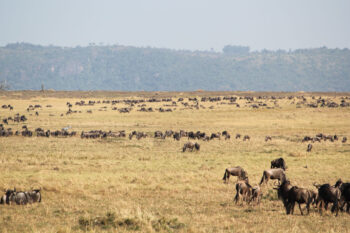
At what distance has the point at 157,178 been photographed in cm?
2038

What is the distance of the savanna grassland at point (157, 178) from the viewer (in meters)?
12.8

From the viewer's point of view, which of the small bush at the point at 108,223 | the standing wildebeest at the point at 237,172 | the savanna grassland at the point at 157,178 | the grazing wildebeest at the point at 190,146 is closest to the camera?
the small bush at the point at 108,223

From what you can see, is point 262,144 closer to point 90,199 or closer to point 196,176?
point 196,176

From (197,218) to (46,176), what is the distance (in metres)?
9.42

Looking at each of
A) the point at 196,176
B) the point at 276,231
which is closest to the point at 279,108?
the point at 196,176

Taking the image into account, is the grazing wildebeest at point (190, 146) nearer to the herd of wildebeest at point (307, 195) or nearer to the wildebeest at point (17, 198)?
the herd of wildebeest at point (307, 195)

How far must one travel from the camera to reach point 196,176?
2108 centimetres

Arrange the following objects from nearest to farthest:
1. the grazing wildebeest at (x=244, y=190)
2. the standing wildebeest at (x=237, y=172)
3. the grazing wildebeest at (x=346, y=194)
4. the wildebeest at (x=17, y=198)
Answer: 1. the grazing wildebeest at (x=346, y=194)
2. the wildebeest at (x=17, y=198)
3. the grazing wildebeest at (x=244, y=190)
4. the standing wildebeest at (x=237, y=172)

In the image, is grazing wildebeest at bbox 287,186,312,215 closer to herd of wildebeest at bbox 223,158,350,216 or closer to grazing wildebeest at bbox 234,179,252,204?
herd of wildebeest at bbox 223,158,350,216

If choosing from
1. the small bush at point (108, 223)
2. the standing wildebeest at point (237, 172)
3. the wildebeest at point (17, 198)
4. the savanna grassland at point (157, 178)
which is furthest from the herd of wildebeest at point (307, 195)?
the wildebeest at point (17, 198)

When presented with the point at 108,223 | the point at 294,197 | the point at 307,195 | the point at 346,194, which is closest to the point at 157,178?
the point at 294,197

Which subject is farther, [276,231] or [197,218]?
[197,218]

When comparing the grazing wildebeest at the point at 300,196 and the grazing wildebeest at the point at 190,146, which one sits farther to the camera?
the grazing wildebeest at the point at 190,146

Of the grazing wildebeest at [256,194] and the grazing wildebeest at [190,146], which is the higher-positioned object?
the grazing wildebeest at [256,194]
